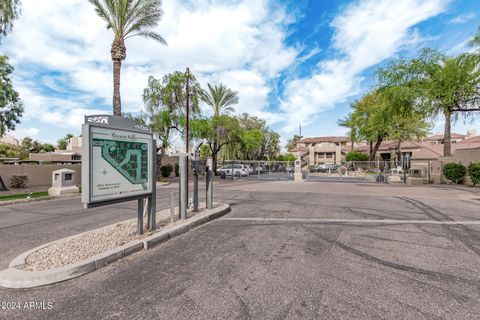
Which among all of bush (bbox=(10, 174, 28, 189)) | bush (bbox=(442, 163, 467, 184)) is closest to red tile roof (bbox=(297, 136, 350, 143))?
bush (bbox=(442, 163, 467, 184))

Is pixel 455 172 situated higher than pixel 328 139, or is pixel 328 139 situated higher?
pixel 328 139

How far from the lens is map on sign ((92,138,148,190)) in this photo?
14.7 ft

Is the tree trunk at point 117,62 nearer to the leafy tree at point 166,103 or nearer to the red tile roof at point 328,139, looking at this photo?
the leafy tree at point 166,103

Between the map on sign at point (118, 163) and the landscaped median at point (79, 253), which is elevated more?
the map on sign at point (118, 163)

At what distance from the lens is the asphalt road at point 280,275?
2.66 metres

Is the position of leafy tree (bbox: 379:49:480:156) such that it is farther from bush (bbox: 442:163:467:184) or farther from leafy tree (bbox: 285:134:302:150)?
leafy tree (bbox: 285:134:302:150)

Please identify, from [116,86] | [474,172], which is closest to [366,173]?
[474,172]

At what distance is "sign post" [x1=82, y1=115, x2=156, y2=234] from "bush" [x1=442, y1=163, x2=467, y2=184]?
21226mm

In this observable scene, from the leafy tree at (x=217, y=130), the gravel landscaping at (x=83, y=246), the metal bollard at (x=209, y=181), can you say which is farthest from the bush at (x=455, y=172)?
the gravel landscaping at (x=83, y=246)

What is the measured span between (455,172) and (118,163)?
22.0 m

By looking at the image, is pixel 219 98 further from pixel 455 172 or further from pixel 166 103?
pixel 455 172

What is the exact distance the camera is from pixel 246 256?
4.18 metres

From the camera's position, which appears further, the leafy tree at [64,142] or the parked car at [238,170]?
the leafy tree at [64,142]

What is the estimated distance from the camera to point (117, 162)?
4680mm
